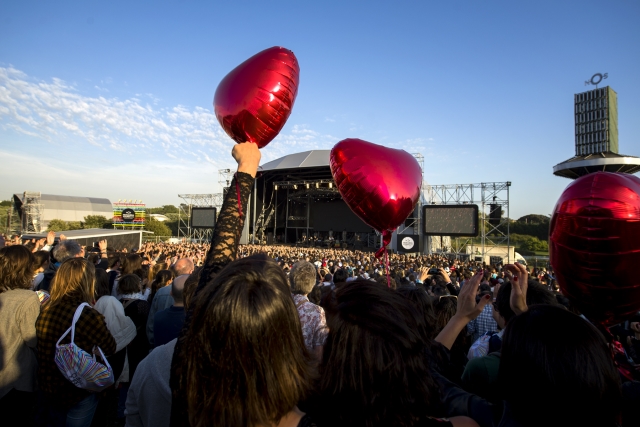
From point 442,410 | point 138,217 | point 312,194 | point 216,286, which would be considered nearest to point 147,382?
point 216,286

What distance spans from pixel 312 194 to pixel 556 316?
28.5 m

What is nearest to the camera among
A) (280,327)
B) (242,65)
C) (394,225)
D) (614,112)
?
(280,327)

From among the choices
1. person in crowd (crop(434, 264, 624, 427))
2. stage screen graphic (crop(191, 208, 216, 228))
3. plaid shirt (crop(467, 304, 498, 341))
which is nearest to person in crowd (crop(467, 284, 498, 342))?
plaid shirt (crop(467, 304, 498, 341))

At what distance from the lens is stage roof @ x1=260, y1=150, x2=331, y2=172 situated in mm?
22302

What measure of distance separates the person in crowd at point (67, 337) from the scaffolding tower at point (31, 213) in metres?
37.5

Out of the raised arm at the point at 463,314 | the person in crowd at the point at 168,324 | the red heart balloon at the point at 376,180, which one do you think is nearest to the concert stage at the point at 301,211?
the red heart balloon at the point at 376,180

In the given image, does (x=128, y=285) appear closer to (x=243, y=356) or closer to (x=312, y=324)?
(x=312, y=324)

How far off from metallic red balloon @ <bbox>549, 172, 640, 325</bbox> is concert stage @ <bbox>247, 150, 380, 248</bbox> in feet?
73.1

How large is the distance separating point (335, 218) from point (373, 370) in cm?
2908

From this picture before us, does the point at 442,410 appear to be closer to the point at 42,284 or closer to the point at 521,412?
Result: the point at 521,412

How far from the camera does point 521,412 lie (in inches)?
37.4

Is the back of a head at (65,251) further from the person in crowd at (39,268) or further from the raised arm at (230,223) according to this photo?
the raised arm at (230,223)

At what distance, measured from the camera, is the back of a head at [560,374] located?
91cm

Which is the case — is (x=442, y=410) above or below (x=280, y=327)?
below
